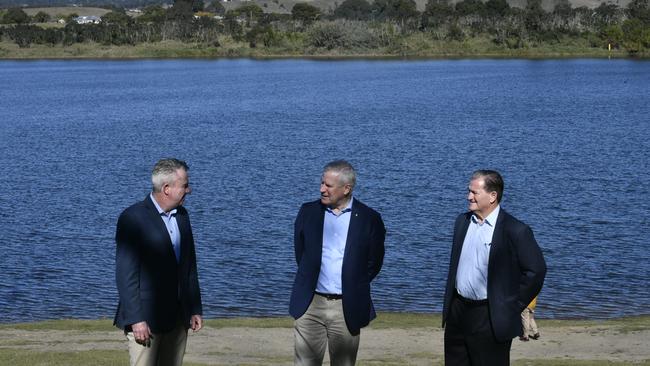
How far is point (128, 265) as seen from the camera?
932cm

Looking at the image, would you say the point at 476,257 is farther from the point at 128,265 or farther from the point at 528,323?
the point at 528,323

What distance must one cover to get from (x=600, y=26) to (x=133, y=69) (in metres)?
70.1

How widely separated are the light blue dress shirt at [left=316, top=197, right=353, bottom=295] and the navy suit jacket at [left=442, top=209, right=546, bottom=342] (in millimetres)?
952

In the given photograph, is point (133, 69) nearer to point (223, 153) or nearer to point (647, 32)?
point (647, 32)

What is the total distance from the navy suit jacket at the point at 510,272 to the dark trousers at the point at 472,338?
90 millimetres

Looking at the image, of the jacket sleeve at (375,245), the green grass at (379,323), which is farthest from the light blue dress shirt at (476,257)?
the green grass at (379,323)

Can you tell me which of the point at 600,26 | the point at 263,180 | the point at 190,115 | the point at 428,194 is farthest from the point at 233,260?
the point at 600,26

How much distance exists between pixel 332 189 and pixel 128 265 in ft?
5.82

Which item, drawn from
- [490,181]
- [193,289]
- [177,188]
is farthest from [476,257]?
[177,188]

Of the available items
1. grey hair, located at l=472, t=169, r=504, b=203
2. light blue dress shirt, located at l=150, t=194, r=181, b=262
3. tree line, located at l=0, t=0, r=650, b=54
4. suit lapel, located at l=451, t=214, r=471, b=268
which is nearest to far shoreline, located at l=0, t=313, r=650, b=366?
light blue dress shirt, located at l=150, t=194, r=181, b=262

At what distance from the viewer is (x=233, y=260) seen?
96.5ft

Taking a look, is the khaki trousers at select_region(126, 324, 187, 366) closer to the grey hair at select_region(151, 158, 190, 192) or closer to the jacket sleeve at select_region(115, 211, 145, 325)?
the jacket sleeve at select_region(115, 211, 145, 325)

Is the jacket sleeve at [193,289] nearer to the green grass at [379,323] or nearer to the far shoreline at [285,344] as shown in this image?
the far shoreline at [285,344]

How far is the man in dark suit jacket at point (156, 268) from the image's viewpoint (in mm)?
9297
